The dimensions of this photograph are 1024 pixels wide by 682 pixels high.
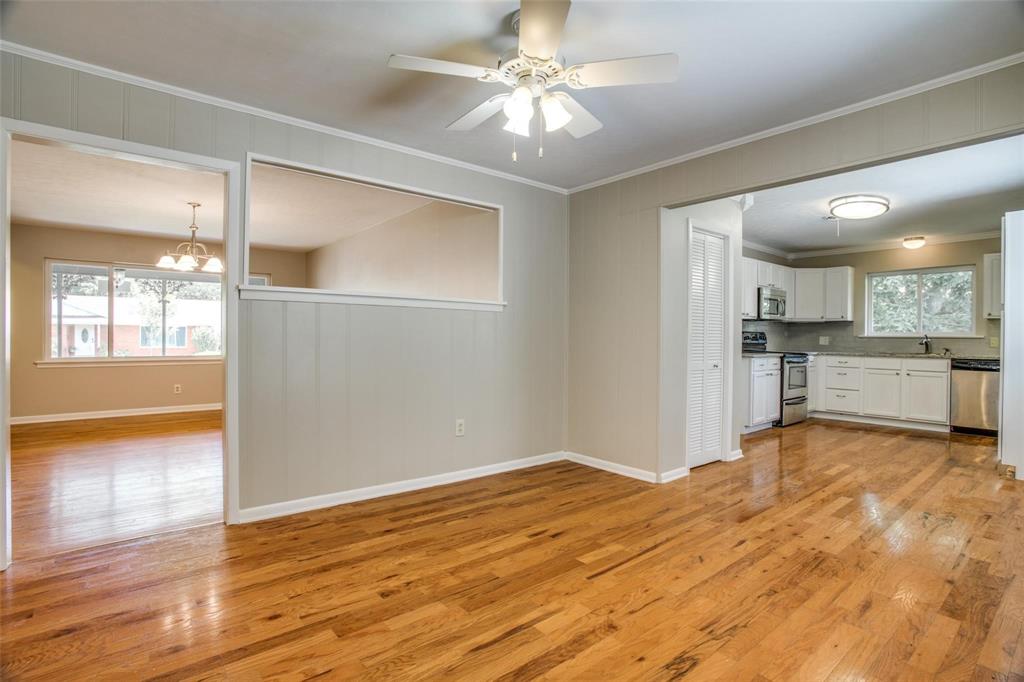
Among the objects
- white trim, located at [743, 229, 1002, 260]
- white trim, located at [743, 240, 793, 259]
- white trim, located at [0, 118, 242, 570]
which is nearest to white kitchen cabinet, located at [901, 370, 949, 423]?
white trim, located at [743, 229, 1002, 260]

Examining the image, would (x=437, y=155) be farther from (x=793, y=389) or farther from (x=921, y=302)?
(x=921, y=302)

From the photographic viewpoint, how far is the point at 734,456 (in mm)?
4699

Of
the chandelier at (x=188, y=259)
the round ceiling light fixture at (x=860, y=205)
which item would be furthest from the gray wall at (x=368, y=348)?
the chandelier at (x=188, y=259)

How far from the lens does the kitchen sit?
5.02 m

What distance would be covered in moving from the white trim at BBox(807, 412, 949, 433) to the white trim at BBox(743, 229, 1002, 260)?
2.37 m

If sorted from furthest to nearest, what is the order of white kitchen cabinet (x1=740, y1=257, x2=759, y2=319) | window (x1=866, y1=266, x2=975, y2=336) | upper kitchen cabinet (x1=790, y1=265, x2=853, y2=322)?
upper kitchen cabinet (x1=790, y1=265, x2=853, y2=322)
white kitchen cabinet (x1=740, y1=257, x2=759, y2=319)
window (x1=866, y1=266, x2=975, y2=336)

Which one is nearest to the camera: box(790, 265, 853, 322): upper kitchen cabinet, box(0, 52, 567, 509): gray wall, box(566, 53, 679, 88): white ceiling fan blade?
box(566, 53, 679, 88): white ceiling fan blade

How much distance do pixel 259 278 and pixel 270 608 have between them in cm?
718

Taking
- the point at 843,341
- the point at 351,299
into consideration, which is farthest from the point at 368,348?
the point at 843,341

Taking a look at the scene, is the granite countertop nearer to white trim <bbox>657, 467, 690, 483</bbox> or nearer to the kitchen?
the kitchen

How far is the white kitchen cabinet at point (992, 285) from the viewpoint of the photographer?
19.8 ft

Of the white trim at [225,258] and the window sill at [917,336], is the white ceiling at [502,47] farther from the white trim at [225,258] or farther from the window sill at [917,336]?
the window sill at [917,336]

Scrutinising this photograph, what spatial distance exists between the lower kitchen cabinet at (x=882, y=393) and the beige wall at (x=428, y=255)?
18.3 feet

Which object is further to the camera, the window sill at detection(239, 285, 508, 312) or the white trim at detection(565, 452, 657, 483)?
the white trim at detection(565, 452, 657, 483)
